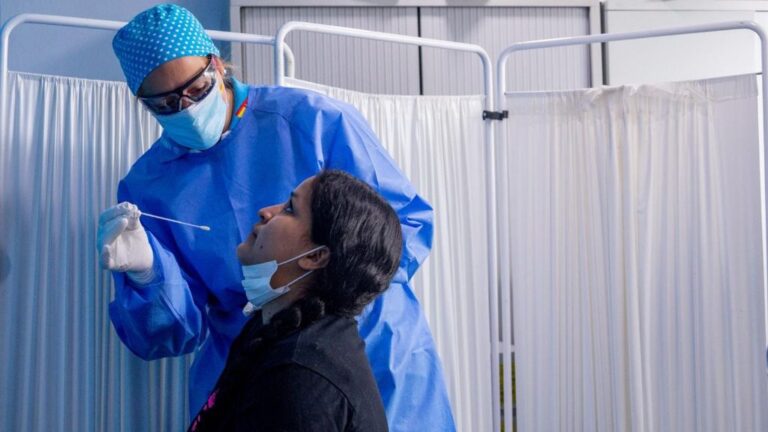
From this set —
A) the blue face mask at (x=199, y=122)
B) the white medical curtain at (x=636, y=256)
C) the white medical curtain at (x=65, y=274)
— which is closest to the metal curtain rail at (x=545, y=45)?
the white medical curtain at (x=636, y=256)

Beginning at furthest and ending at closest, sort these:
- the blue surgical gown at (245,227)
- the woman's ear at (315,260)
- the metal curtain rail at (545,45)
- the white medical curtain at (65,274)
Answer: the metal curtain rail at (545,45), the white medical curtain at (65,274), the blue surgical gown at (245,227), the woman's ear at (315,260)

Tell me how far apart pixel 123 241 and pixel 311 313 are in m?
0.51

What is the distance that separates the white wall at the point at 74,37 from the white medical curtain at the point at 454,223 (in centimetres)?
111

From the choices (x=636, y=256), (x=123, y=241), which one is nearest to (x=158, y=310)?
(x=123, y=241)

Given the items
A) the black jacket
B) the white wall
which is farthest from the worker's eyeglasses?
the white wall

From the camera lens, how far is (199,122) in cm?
163

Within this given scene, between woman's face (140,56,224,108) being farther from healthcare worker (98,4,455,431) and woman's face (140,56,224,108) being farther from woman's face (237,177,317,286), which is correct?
woman's face (237,177,317,286)

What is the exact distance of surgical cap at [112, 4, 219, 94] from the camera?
5.18ft

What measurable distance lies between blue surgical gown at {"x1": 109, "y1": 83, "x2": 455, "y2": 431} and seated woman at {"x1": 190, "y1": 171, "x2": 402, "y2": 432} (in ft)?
0.97

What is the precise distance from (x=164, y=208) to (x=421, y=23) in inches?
66.2

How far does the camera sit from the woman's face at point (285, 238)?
1308 millimetres

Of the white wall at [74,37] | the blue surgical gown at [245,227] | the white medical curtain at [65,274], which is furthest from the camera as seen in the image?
the white wall at [74,37]

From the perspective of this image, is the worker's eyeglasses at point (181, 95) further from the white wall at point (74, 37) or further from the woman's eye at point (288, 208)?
the white wall at point (74, 37)

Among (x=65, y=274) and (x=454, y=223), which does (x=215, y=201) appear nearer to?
(x=65, y=274)
